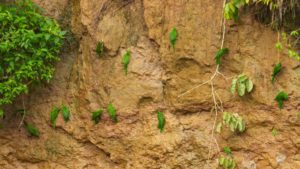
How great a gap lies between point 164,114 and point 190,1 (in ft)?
2.92

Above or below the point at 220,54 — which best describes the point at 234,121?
below

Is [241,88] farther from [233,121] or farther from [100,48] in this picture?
[100,48]

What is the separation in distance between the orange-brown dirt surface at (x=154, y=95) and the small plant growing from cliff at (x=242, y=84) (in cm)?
8

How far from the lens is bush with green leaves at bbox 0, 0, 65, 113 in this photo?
4.27m

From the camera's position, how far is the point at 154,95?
14.5ft

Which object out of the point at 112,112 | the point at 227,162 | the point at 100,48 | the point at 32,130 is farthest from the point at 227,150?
the point at 32,130

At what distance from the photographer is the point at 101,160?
452 centimetres

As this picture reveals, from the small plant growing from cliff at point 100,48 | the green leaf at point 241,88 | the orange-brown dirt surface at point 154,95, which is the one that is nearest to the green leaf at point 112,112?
the orange-brown dirt surface at point 154,95

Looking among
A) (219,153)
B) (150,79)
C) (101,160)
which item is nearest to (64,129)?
(101,160)

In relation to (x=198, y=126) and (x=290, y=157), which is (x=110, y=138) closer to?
(x=198, y=126)

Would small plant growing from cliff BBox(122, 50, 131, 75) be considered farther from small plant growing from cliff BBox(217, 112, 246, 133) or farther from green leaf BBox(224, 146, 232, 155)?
green leaf BBox(224, 146, 232, 155)

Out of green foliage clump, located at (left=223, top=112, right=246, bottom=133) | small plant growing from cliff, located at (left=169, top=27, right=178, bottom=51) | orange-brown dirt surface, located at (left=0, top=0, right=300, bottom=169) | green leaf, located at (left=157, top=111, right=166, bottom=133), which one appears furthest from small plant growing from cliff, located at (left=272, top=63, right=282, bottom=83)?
green leaf, located at (left=157, top=111, right=166, bottom=133)

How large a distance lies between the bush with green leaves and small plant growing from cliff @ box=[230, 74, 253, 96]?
→ 54.2 inches

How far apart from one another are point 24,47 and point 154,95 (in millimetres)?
1051
